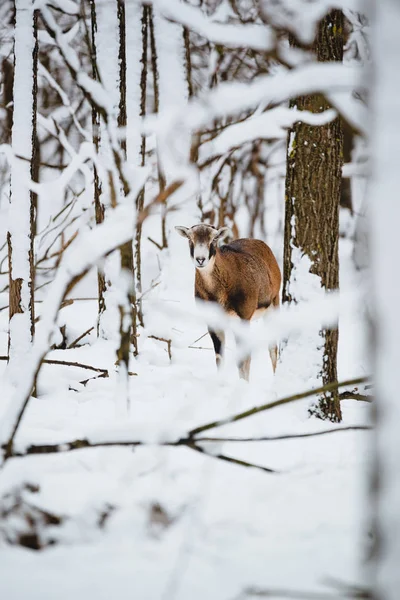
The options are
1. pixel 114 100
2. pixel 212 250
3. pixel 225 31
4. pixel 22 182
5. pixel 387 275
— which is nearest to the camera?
pixel 387 275

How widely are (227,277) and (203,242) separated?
557mm

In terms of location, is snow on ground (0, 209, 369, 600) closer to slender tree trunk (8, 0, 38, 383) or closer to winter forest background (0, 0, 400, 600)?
winter forest background (0, 0, 400, 600)

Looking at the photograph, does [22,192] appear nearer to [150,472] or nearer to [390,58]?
[150,472]

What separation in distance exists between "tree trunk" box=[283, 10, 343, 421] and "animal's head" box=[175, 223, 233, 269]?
209 cm

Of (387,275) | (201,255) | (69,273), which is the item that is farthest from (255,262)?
(387,275)

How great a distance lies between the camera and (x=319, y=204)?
14.0ft

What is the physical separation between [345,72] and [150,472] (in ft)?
5.71

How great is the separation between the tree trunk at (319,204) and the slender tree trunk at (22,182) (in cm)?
209

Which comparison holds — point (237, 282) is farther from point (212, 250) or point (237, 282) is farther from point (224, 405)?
point (224, 405)

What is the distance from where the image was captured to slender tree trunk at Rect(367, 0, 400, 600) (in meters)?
1.20

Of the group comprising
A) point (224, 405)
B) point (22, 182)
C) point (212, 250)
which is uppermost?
point (22, 182)

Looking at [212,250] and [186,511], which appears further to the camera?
[212,250]

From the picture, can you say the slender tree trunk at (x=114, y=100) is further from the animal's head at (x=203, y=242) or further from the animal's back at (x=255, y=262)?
the animal's back at (x=255, y=262)

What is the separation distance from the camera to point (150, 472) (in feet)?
8.34
